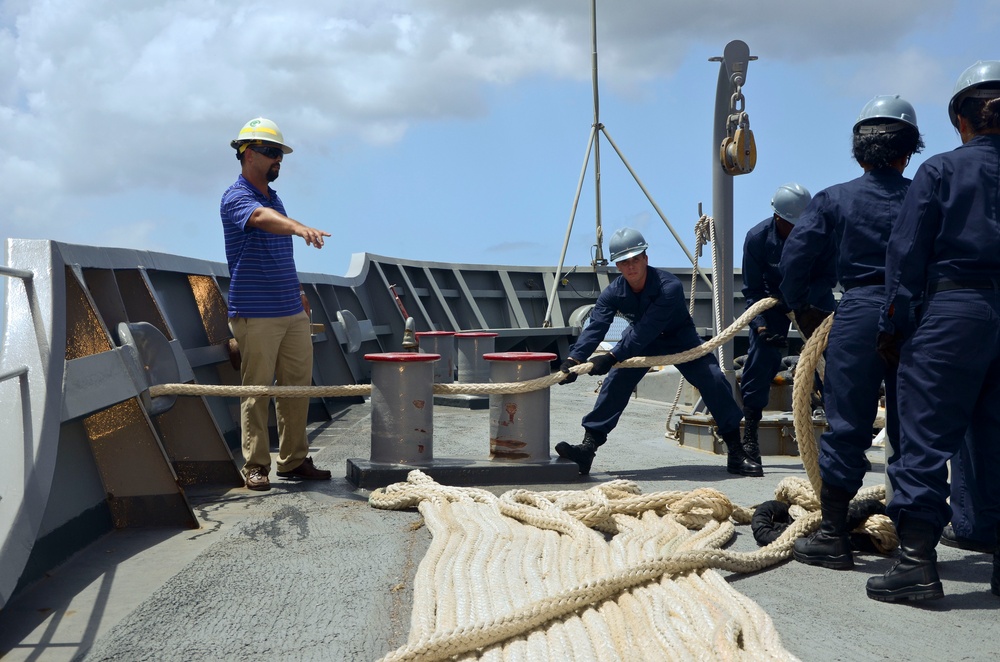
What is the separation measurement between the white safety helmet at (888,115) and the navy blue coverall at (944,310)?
39cm

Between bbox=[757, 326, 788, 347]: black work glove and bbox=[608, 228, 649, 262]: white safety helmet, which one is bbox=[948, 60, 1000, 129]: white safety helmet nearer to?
bbox=[608, 228, 649, 262]: white safety helmet

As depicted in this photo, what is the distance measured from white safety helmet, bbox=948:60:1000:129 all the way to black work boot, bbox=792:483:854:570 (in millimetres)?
1262

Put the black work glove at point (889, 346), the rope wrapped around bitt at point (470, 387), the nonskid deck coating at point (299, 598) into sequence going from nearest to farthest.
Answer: the nonskid deck coating at point (299, 598) → the black work glove at point (889, 346) → the rope wrapped around bitt at point (470, 387)

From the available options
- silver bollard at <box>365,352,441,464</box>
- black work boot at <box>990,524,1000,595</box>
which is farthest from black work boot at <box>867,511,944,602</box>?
silver bollard at <box>365,352,441,464</box>

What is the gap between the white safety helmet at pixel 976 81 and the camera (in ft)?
8.86

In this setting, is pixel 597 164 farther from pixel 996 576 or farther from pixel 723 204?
pixel 996 576

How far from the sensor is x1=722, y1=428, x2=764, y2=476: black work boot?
16.1ft

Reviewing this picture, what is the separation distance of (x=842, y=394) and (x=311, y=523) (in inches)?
75.5

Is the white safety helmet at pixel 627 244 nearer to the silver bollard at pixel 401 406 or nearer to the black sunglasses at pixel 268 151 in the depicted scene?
the silver bollard at pixel 401 406

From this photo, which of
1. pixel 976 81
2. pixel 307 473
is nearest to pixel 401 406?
pixel 307 473

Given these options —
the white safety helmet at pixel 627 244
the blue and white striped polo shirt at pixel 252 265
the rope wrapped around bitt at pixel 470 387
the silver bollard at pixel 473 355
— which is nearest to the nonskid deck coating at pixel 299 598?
the rope wrapped around bitt at pixel 470 387

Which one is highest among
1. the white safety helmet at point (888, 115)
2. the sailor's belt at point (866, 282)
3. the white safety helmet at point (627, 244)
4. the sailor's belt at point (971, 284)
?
the white safety helmet at point (888, 115)

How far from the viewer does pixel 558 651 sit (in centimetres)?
200

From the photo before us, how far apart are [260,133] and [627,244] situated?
191 cm
